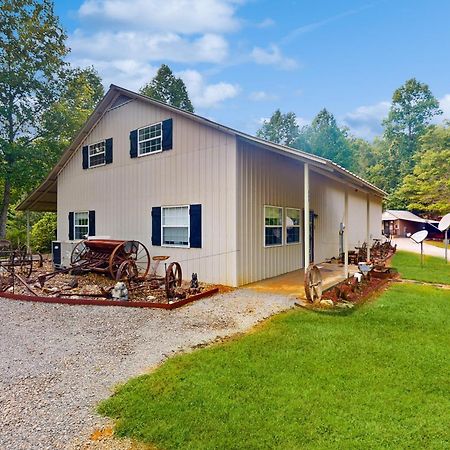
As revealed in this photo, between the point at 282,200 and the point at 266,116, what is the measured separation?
43.4 metres

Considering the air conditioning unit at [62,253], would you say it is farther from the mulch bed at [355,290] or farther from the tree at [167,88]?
the tree at [167,88]

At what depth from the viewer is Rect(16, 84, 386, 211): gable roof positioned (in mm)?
7460

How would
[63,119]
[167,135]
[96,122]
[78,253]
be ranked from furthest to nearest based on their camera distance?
[63,119]
[96,122]
[78,253]
[167,135]

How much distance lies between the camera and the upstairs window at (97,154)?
13.0 meters

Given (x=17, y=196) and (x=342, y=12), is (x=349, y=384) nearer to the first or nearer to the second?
(x=342, y=12)

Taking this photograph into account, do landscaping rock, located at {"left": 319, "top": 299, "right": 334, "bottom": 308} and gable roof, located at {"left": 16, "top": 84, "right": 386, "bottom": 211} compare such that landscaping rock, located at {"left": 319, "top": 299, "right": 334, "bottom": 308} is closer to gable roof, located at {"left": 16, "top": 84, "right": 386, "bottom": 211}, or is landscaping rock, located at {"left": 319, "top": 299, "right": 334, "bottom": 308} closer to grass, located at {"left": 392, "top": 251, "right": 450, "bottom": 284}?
gable roof, located at {"left": 16, "top": 84, "right": 386, "bottom": 211}

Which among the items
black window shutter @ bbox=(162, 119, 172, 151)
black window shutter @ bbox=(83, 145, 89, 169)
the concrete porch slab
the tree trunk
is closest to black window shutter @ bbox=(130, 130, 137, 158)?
black window shutter @ bbox=(162, 119, 172, 151)

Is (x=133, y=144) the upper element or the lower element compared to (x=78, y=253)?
upper

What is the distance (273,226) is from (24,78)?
59.4 ft

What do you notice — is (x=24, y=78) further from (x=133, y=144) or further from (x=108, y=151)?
(x=133, y=144)

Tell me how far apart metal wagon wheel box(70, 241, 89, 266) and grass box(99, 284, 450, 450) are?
7.30 meters

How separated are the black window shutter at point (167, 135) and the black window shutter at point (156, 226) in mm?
1915

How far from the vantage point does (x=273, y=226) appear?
10.3m

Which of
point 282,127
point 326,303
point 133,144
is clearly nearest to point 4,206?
point 133,144
